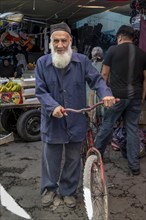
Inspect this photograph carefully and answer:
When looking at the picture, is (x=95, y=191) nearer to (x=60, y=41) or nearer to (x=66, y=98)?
(x=66, y=98)

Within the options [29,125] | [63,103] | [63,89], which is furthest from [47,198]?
[29,125]

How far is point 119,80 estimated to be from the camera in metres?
4.84

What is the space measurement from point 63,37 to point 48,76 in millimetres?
410

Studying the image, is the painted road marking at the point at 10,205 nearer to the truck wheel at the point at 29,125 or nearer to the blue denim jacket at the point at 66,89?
the blue denim jacket at the point at 66,89

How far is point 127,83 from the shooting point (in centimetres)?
479

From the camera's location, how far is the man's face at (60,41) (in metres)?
3.49

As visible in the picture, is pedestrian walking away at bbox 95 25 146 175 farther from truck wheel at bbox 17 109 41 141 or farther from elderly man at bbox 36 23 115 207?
truck wheel at bbox 17 109 41 141

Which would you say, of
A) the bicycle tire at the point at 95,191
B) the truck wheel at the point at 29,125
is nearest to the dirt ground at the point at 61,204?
the truck wheel at the point at 29,125

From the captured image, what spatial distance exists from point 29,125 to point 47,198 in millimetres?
2683

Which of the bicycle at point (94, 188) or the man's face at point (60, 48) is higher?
the man's face at point (60, 48)

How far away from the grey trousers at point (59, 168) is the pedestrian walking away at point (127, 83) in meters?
1.12

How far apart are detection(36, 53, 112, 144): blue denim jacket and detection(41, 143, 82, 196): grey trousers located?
16cm

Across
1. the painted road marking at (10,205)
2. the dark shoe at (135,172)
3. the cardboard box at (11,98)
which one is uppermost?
the cardboard box at (11,98)

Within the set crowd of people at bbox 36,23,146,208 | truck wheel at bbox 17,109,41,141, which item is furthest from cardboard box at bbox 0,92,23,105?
crowd of people at bbox 36,23,146,208
